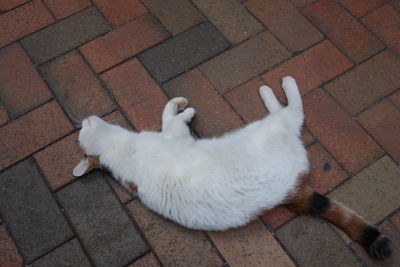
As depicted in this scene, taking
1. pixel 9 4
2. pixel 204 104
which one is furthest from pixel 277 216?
pixel 9 4

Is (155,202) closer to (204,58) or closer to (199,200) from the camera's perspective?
(199,200)

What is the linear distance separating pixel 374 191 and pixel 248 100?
Answer: 37.0 inches

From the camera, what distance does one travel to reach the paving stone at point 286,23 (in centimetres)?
285

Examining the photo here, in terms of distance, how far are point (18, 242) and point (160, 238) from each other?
812 millimetres

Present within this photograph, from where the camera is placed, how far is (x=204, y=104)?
2662mm

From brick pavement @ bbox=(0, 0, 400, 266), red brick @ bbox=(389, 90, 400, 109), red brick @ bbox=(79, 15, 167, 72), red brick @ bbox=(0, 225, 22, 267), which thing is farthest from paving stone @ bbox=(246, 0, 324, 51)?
red brick @ bbox=(0, 225, 22, 267)

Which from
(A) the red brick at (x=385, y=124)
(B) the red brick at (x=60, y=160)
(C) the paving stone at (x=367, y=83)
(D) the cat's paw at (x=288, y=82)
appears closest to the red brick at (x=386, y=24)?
(C) the paving stone at (x=367, y=83)

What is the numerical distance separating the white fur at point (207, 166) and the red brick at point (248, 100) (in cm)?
20

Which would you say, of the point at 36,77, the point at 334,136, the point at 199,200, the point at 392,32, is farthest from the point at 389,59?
the point at 36,77

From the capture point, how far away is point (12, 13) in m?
3.05

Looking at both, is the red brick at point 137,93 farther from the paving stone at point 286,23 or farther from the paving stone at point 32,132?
the paving stone at point 286,23

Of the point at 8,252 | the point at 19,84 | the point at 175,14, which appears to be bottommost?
the point at 8,252

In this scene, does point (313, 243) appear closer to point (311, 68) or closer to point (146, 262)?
point (146, 262)

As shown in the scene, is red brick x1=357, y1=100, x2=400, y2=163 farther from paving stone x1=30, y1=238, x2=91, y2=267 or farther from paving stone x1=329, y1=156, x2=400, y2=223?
paving stone x1=30, y1=238, x2=91, y2=267
